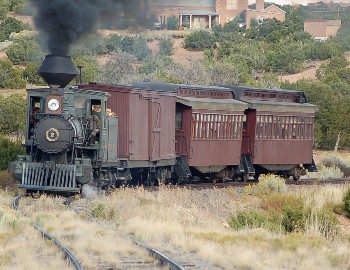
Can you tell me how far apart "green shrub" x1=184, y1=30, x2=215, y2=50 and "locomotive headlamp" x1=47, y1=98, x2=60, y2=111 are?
7166 centimetres

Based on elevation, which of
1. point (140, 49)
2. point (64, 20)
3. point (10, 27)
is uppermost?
point (10, 27)

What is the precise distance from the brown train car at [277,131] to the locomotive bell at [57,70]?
9.66m

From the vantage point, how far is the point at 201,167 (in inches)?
1054

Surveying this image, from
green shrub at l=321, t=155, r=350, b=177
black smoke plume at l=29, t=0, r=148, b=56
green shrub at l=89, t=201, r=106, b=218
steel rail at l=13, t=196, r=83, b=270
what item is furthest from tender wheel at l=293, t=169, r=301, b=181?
steel rail at l=13, t=196, r=83, b=270

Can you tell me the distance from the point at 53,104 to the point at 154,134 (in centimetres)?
428

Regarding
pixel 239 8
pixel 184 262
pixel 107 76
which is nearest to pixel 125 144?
pixel 184 262

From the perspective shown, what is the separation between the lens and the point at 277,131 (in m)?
29.8

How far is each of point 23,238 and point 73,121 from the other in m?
6.58

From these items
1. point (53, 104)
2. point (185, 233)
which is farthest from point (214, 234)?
point (53, 104)

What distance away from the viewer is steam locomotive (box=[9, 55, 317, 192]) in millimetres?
20234

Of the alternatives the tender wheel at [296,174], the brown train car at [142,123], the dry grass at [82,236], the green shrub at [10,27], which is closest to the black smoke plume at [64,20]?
the brown train car at [142,123]

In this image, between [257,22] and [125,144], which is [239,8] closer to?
[257,22]

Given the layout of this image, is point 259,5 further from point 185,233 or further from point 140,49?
point 185,233

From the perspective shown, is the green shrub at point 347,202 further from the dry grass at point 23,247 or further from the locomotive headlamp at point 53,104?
the dry grass at point 23,247
